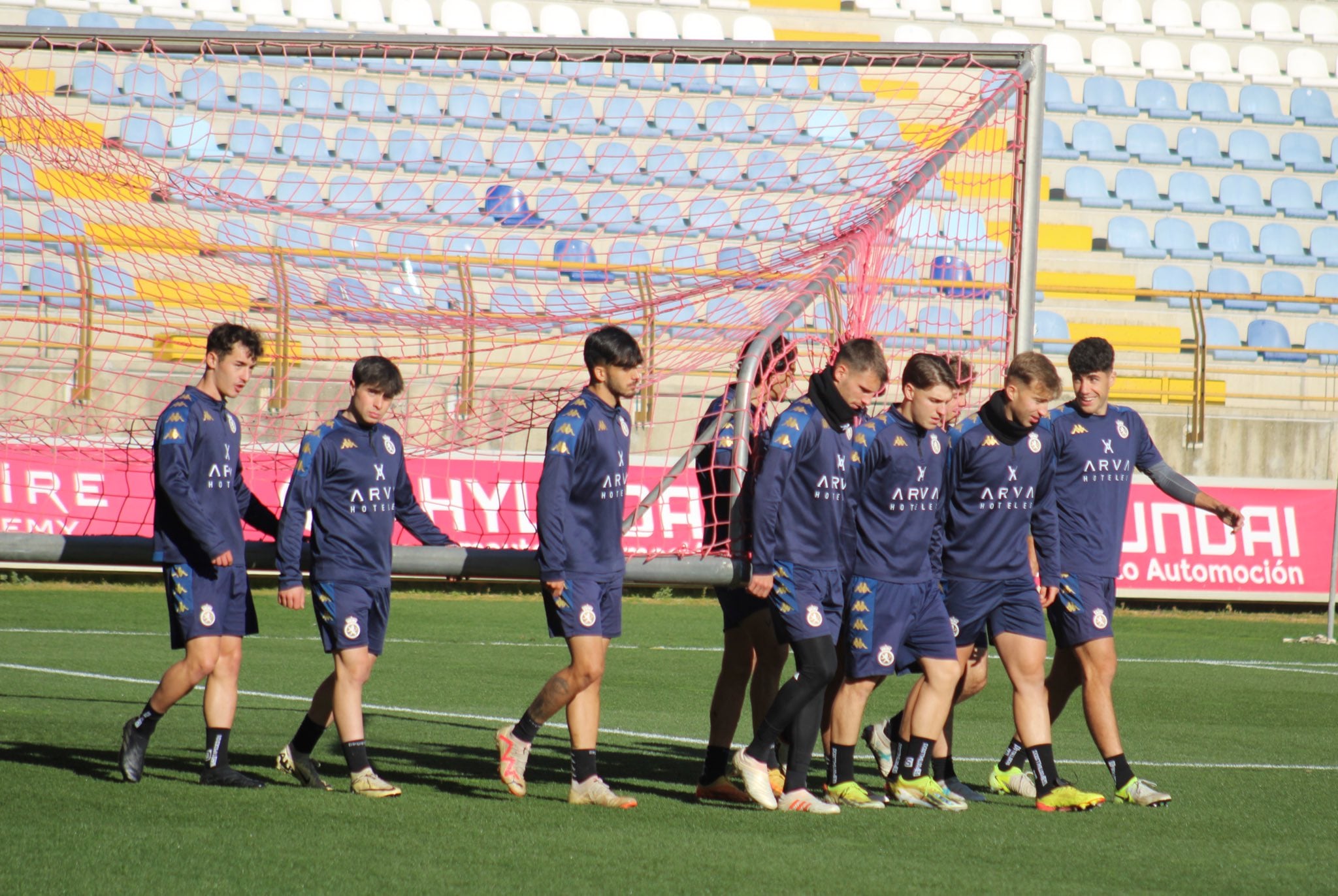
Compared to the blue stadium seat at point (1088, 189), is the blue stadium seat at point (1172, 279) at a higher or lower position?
lower

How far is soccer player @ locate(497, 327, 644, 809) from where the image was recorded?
19.6ft

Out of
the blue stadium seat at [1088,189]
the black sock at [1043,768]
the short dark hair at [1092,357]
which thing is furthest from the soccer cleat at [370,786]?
the blue stadium seat at [1088,189]

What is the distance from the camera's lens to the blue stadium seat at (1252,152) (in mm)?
23766

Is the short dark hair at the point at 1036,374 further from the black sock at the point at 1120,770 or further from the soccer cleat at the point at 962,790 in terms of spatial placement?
the soccer cleat at the point at 962,790

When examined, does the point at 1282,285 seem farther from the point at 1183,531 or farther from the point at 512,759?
the point at 512,759

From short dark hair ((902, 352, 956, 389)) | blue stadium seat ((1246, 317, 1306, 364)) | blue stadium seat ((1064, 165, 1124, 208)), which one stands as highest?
blue stadium seat ((1064, 165, 1124, 208))

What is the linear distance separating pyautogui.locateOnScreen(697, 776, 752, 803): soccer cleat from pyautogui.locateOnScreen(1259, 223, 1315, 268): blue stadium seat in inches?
732

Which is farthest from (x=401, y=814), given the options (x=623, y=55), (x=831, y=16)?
(x=831, y=16)

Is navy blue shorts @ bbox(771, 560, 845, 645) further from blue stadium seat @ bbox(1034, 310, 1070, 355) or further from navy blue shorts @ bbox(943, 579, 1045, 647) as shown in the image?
blue stadium seat @ bbox(1034, 310, 1070, 355)

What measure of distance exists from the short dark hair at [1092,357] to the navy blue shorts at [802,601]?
5.38 ft

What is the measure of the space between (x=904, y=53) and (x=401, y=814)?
14.2 ft

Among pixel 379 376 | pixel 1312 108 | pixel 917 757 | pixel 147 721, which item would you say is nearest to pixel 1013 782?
pixel 917 757

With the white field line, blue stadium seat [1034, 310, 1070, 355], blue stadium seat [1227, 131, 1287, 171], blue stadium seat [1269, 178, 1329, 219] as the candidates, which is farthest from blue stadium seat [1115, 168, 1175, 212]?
the white field line

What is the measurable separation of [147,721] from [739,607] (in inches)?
100
